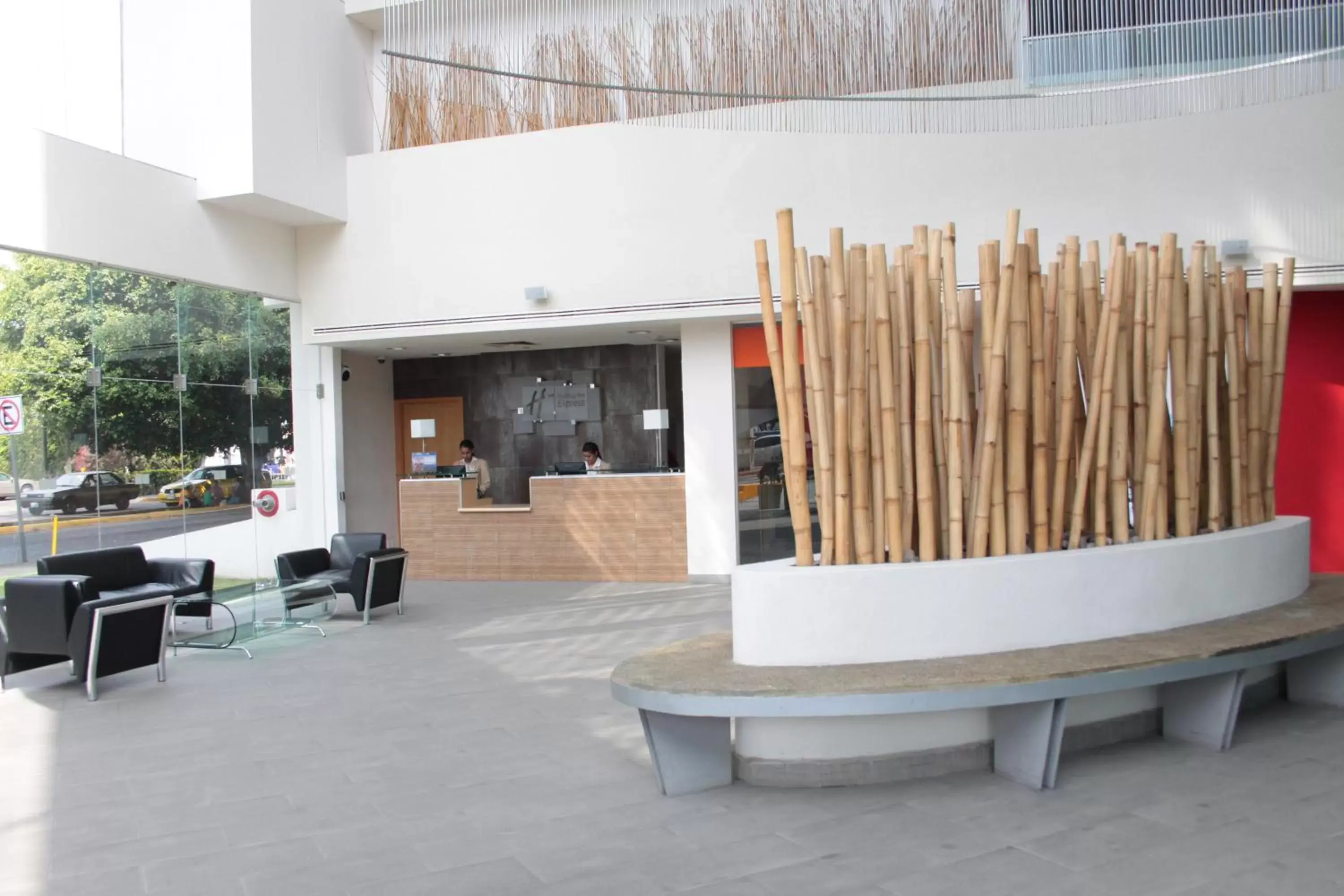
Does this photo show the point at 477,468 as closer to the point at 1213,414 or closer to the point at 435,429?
the point at 435,429

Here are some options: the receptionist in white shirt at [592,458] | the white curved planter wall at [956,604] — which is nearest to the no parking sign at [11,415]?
the receptionist in white shirt at [592,458]

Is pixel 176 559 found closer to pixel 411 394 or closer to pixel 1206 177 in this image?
pixel 411 394

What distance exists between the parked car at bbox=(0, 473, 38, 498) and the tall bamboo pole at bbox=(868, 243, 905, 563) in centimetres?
733

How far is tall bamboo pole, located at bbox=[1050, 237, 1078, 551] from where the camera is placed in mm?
4996

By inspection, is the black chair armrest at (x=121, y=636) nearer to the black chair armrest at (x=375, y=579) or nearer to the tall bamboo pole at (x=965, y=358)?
the black chair armrest at (x=375, y=579)

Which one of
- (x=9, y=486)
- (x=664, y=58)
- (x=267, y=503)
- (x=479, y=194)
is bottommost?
(x=267, y=503)

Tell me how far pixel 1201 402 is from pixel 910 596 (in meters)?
2.25

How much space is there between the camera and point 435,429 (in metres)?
14.5

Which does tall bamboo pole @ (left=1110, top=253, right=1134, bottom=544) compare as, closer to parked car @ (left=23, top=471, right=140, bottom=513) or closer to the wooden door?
parked car @ (left=23, top=471, right=140, bottom=513)

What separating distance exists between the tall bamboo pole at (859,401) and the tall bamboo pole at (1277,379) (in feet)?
8.96

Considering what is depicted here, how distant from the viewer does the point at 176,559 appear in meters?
9.41

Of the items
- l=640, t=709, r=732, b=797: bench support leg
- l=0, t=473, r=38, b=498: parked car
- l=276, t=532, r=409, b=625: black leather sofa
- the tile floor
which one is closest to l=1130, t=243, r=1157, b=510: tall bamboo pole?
the tile floor

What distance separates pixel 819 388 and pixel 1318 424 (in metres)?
7.77

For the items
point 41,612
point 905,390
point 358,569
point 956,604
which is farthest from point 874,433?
point 358,569
